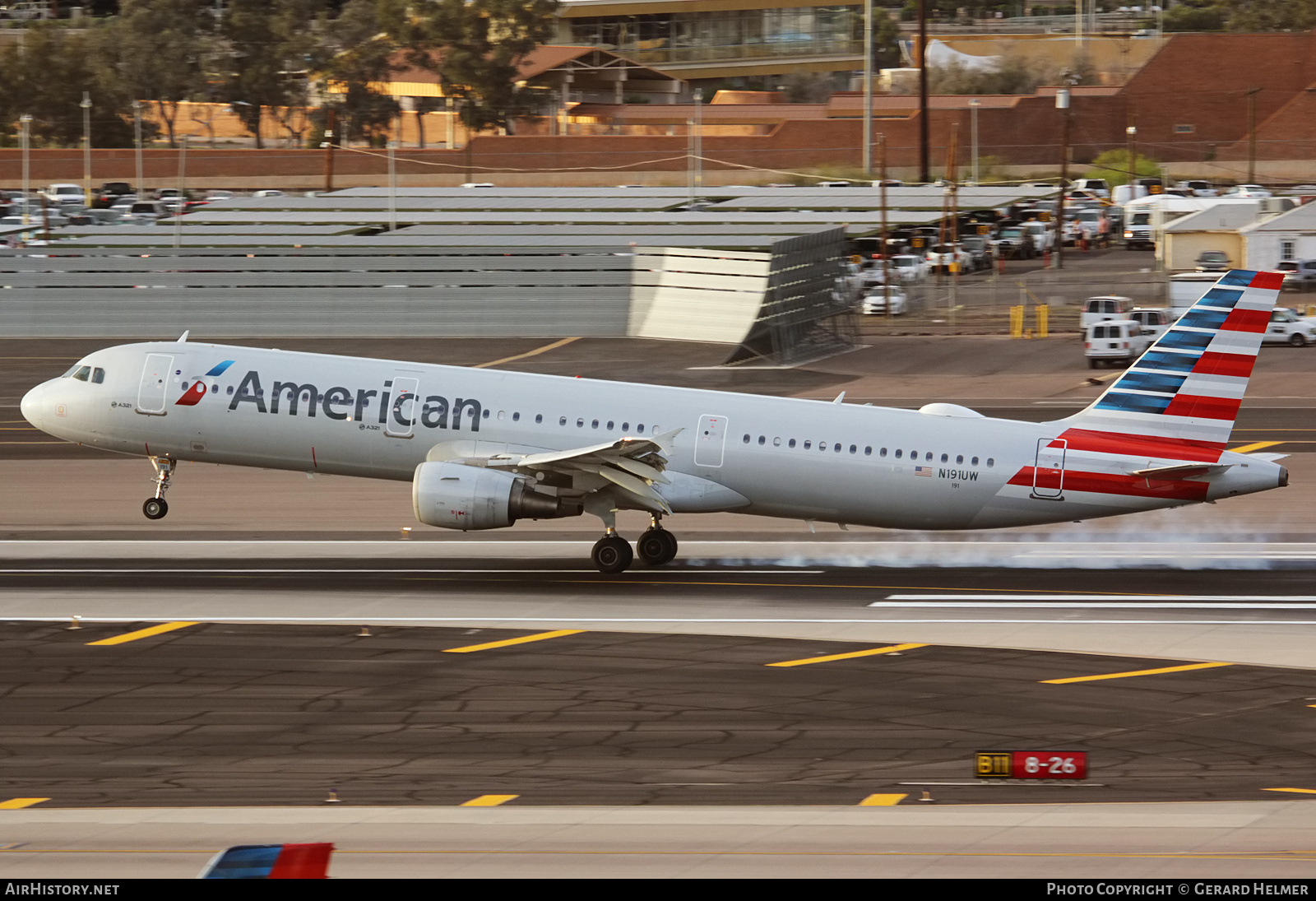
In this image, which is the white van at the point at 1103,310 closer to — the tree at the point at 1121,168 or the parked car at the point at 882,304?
the parked car at the point at 882,304

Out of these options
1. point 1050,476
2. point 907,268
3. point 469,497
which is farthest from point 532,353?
point 1050,476

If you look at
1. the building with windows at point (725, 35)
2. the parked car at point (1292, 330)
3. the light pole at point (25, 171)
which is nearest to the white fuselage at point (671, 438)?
the parked car at point (1292, 330)

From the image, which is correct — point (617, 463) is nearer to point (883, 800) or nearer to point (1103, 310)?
point (883, 800)

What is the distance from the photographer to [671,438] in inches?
1287

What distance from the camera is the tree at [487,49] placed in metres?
152

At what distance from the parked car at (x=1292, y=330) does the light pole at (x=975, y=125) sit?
202 feet

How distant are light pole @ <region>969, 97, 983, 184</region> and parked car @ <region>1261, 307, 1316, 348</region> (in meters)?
61.7

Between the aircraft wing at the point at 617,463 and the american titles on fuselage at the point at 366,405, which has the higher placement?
the american titles on fuselage at the point at 366,405

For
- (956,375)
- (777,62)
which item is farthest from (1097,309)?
(777,62)

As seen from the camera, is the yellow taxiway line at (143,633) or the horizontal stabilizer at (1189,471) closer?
the yellow taxiway line at (143,633)

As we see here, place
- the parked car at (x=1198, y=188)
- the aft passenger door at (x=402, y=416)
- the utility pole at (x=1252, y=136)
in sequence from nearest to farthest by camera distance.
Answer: the aft passenger door at (x=402, y=416) → the parked car at (x=1198, y=188) → the utility pole at (x=1252, y=136)

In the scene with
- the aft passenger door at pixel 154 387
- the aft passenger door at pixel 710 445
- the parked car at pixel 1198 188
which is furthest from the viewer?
the parked car at pixel 1198 188

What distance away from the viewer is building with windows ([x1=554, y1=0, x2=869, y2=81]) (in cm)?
18238

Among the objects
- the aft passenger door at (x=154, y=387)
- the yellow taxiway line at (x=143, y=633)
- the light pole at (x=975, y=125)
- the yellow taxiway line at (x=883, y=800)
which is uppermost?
the light pole at (x=975, y=125)
